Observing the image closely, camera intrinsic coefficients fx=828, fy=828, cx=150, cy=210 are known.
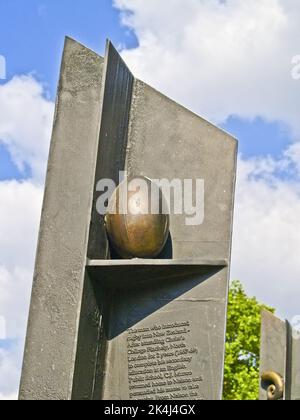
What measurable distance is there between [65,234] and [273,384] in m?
2.83

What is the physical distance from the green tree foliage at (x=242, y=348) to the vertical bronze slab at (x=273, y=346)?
13908 mm

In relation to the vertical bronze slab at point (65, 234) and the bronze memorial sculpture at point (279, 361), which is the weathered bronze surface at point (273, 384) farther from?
the vertical bronze slab at point (65, 234)

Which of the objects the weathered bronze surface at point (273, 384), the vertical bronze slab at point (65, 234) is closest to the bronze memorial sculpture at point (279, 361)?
the weathered bronze surface at point (273, 384)

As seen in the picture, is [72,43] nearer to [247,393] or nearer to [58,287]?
[58,287]

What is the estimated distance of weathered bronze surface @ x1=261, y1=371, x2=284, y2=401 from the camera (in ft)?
27.7

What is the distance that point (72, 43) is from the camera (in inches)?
327

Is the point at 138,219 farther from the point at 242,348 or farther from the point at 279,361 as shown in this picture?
the point at 242,348

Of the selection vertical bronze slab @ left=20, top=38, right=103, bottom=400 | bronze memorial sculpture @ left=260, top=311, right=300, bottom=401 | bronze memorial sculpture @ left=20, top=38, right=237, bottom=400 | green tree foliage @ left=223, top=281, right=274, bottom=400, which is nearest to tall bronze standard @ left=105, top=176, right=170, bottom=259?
bronze memorial sculpture @ left=20, top=38, right=237, bottom=400

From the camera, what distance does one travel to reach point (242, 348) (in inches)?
966

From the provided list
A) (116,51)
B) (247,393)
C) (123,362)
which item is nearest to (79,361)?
(123,362)

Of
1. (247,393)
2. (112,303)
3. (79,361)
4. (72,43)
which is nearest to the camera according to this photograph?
(79,361)

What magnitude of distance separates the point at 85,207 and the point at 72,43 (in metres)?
1.85

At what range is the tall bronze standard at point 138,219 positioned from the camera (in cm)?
Answer: 728

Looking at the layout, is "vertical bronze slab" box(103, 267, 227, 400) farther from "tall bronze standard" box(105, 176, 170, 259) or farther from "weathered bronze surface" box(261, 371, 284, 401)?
"weathered bronze surface" box(261, 371, 284, 401)
